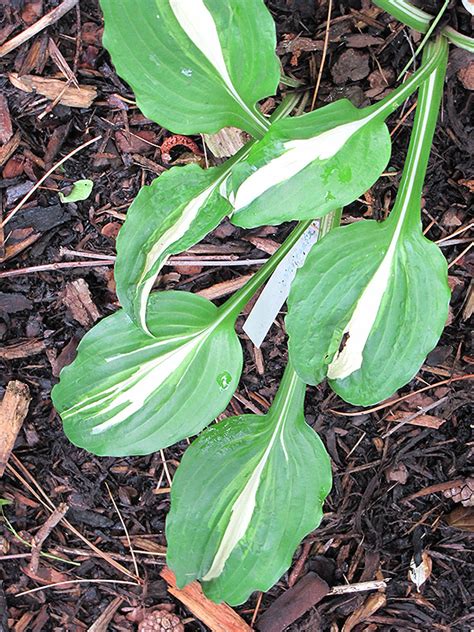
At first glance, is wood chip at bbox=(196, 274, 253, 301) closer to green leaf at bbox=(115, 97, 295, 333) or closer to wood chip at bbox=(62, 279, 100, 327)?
wood chip at bbox=(62, 279, 100, 327)

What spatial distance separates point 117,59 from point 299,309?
50 cm

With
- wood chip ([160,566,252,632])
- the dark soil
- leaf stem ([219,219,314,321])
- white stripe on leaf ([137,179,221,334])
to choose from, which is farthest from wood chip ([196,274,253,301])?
wood chip ([160,566,252,632])

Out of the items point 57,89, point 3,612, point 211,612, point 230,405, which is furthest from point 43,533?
point 57,89

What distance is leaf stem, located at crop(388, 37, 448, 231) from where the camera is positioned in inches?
50.0

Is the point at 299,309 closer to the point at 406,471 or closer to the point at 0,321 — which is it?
the point at 406,471

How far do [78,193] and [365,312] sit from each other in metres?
0.82

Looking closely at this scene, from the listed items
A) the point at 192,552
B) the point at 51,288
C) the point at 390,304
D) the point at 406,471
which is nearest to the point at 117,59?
the point at 390,304

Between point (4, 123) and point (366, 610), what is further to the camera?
point (366, 610)

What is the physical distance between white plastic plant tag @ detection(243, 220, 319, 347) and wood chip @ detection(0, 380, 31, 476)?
59 centimetres

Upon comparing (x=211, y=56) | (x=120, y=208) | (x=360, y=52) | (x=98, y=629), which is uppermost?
(x=211, y=56)

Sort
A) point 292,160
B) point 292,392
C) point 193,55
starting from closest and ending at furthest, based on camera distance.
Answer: point 292,160
point 193,55
point 292,392

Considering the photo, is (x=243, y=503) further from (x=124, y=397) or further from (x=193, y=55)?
(x=193, y=55)

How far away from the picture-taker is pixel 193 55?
1183 millimetres

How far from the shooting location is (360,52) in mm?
1581
